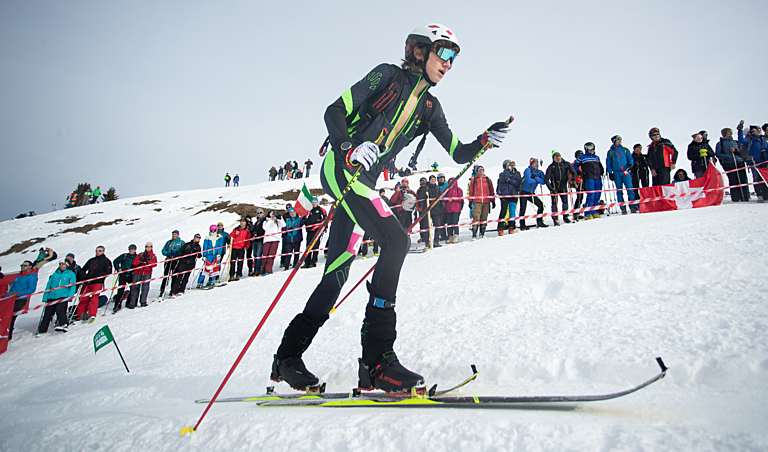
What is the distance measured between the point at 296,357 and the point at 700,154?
1006 centimetres

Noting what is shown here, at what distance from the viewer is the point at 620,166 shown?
29.9ft

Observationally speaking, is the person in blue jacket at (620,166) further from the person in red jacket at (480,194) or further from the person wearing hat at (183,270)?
the person wearing hat at (183,270)

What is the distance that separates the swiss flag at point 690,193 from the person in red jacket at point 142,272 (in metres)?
12.1

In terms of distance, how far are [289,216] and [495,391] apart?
9.96 m

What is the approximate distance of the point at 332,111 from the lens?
2391 millimetres

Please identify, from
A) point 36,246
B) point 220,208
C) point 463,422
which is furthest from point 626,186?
point 36,246

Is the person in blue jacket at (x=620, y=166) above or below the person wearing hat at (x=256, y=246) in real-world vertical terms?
above

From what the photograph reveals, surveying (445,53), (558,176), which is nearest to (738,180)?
(558,176)

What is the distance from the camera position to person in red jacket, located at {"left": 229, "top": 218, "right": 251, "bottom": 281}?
10570 millimetres

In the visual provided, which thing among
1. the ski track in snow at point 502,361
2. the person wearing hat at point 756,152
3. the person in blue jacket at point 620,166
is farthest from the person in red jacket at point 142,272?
the person wearing hat at point 756,152

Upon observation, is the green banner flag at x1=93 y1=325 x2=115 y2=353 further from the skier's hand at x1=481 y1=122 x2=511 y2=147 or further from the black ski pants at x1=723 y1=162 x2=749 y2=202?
the black ski pants at x1=723 y1=162 x2=749 y2=202

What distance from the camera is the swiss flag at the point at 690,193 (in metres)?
7.80

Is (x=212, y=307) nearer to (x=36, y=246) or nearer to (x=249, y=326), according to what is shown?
(x=249, y=326)

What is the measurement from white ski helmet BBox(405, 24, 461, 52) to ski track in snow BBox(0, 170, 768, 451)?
2109 millimetres
